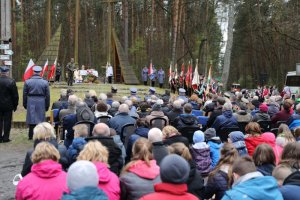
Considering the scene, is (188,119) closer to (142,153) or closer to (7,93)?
(142,153)

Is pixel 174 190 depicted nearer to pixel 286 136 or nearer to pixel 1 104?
pixel 286 136

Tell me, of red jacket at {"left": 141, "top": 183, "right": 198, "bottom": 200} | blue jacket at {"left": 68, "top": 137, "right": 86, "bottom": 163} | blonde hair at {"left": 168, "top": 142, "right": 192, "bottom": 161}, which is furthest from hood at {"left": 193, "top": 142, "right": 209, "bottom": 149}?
red jacket at {"left": 141, "top": 183, "right": 198, "bottom": 200}

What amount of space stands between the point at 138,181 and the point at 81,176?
1.30m

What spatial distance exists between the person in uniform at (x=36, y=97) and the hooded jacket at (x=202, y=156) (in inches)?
193

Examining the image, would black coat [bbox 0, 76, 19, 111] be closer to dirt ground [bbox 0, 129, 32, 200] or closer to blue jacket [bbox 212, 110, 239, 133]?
dirt ground [bbox 0, 129, 32, 200]

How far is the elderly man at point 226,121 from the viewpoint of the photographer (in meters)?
9.43

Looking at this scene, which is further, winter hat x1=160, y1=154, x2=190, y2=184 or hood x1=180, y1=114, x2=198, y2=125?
hood x1=180, y1=114, x2=198, y2=125

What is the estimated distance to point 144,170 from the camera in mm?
4746

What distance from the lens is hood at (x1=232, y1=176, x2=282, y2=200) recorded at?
385 cm

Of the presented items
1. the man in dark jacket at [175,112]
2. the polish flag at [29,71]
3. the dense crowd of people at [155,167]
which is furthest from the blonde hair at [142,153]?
the polish flag at [29,71]

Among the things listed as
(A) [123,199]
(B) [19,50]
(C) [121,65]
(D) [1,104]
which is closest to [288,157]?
(A) [123,199]

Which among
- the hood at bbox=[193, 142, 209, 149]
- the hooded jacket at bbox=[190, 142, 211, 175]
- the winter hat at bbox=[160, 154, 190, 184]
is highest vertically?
the winter hat at bbox=[160, 154, 190, 184]

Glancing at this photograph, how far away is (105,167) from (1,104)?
7149 millimetres

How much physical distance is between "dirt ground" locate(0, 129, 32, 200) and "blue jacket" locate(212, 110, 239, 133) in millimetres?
3948
